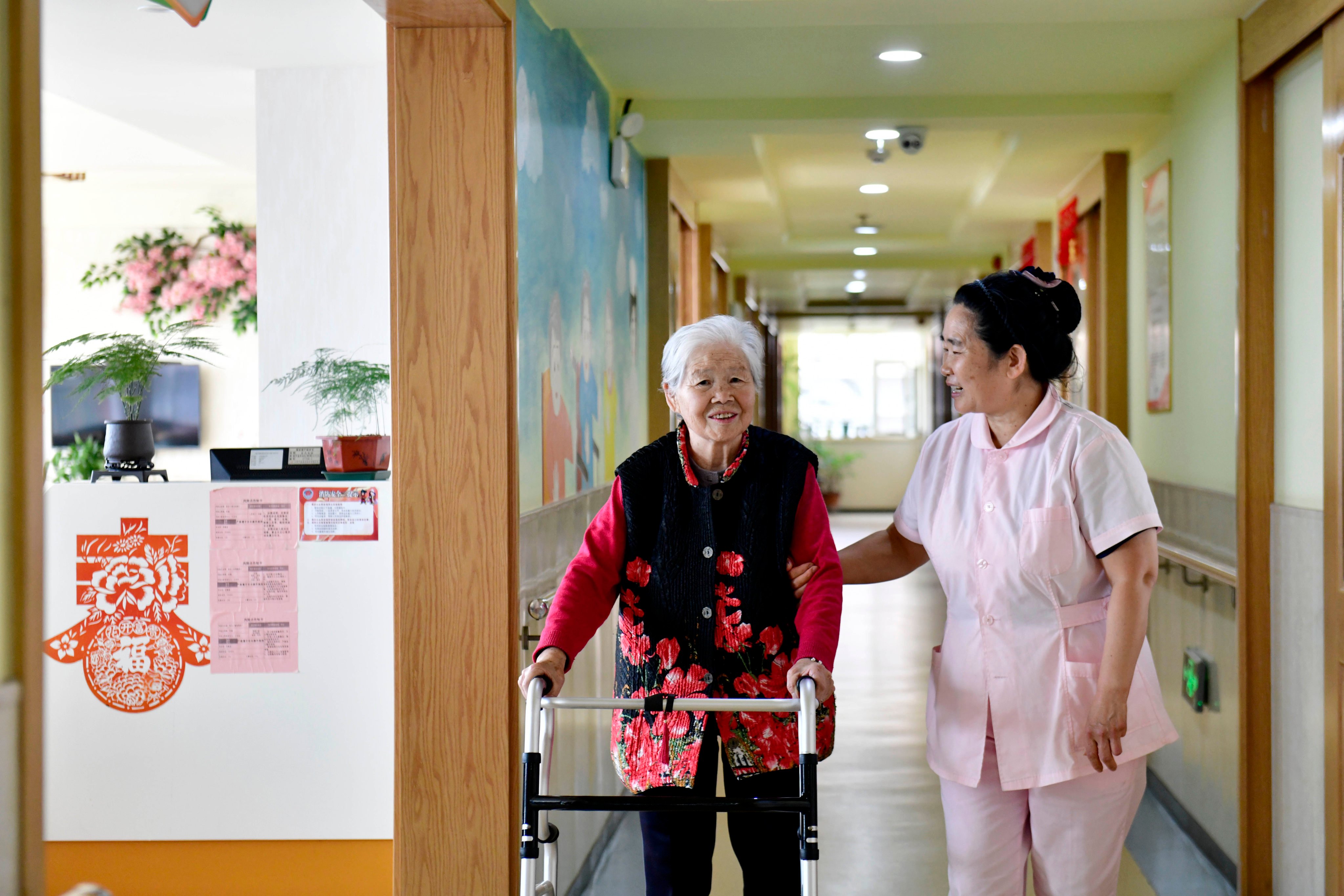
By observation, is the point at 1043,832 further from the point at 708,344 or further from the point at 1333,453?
the point at 1333,453

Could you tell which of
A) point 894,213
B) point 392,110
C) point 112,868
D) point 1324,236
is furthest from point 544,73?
point 894,213

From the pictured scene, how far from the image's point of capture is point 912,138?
4961 mm

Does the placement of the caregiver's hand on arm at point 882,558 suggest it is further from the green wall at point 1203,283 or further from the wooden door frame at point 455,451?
the green wall at point 1203,283

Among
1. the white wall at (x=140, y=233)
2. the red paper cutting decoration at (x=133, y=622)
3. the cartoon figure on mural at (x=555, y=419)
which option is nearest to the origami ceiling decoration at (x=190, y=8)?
the cartoon figure on mural at (x=555, y=419)

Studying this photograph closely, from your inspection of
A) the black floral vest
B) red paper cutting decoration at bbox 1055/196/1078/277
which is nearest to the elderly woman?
the black floral vest

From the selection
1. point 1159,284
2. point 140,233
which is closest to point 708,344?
point 1159,284

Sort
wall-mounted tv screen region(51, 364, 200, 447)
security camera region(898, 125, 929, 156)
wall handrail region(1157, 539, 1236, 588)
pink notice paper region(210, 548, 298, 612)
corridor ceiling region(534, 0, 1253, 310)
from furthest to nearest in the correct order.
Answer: wall-mounted tv screen region(51, 364, 200, 447), security camera region(898, 125, 929, 156), wall handrail region(1157, 539, 1236, 588), corridor ceiling region(534, 0, 1253, 310), pink notice paper region(210, 548, 298, 612)

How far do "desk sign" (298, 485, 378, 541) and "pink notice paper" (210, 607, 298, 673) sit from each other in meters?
0.25

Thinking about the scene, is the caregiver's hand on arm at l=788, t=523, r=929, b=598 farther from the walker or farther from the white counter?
the white counter

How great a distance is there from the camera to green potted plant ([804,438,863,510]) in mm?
16203

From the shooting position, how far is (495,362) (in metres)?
2.68

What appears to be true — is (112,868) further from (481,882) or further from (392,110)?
(392,110)

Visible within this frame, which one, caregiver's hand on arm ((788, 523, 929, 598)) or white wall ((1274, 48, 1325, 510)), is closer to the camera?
caregiver's hand on arm ((788, 523, 929, 598))

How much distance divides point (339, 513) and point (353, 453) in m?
0.17
